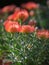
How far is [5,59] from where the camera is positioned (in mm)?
1360

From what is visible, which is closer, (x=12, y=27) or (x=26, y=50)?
(x=26, y=50)

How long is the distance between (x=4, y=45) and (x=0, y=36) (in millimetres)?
124

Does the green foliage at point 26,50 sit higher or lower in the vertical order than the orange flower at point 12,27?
lower

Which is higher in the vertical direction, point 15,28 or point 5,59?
point 15,28

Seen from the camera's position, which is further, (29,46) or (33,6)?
(33,6)

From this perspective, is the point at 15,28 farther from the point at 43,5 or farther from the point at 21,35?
the point at 43,5

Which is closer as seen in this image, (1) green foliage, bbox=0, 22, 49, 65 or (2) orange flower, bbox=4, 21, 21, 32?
(1) green foliage, bbox=0, 22, 49, 65

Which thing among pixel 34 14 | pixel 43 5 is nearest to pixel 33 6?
pixel 34 14

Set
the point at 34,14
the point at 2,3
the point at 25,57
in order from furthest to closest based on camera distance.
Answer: the point at 2,3
the point at 34,14
the point at 25,57

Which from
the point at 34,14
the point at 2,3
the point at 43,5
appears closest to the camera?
A: the point at 34,14

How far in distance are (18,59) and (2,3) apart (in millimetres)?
1531

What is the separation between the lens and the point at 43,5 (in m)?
2.52

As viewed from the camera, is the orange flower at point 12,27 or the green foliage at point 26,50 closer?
the green foliage at point 26,50

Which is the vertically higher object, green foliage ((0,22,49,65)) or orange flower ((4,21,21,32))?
orange flower ((4,21,21,32))
